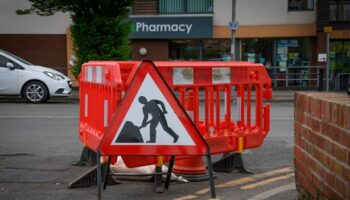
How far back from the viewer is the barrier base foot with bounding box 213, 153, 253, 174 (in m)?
7.26

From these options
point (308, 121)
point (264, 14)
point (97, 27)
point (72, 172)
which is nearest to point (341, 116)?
point (308, 121)

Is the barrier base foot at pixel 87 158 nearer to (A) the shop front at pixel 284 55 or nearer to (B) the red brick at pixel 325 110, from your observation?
(B) the red brick at pixel 325 110

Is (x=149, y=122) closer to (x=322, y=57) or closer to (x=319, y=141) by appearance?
(x=319, y=141)

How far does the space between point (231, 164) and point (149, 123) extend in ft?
6.84

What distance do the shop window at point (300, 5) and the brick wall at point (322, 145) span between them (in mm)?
20442

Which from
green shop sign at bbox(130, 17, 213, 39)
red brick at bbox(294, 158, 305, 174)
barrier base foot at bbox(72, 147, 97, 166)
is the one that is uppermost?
green shop sign at bbox(130, 17, 213, 39)

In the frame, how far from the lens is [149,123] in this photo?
5.56 metres

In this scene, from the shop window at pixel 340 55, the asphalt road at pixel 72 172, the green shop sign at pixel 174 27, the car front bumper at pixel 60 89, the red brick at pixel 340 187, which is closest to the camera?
the red brick at pixel 340 187

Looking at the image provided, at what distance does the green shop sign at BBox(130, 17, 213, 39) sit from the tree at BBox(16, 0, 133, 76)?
5.16 m

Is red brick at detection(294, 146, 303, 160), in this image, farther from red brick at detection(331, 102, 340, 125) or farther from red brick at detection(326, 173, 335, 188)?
red brick at detection(331, 102, 340, 125)

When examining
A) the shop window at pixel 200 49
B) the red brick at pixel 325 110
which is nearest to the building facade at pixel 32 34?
the shop window at pixel 200 49

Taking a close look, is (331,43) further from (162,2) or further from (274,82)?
(162,2)

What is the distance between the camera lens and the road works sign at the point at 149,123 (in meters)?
5.52

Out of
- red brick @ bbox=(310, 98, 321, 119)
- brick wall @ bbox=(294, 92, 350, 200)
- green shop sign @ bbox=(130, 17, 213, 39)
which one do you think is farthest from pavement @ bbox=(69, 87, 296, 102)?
red brick @ bbox=(310, 98, 321, 119)
